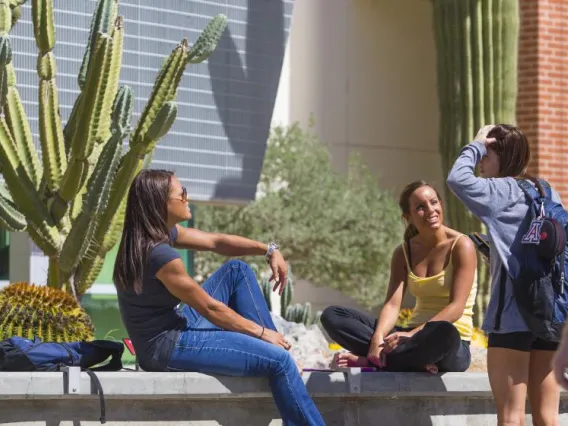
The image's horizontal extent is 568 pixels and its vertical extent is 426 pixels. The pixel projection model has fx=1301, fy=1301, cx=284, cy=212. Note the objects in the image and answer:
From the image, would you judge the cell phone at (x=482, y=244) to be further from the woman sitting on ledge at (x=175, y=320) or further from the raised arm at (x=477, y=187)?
the woman sitting on ledge at (x=175, y=320)

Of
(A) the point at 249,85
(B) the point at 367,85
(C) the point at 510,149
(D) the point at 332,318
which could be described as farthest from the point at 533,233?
(B) the point at 367,85

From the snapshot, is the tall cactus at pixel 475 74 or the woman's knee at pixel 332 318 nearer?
the woman's knee at pixel 332 318

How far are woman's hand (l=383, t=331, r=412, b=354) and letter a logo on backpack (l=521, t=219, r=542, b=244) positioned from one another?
90 cm

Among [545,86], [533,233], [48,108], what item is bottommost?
[533,233]

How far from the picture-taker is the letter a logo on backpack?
16.6 feet

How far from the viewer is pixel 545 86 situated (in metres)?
16.3

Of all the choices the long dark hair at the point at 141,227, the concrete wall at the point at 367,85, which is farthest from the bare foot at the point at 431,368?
the concrete wall at the point at 367,85

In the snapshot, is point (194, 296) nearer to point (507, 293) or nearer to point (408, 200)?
point (507, 293)

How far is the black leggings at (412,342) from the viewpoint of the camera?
566 centimetres

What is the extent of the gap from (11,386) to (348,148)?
16083mm

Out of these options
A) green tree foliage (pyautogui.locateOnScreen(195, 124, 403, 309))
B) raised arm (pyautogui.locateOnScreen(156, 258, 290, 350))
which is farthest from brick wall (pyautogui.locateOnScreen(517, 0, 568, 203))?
raised arm (pyautogui.locateOnScreen(156, 258, 290, 350))

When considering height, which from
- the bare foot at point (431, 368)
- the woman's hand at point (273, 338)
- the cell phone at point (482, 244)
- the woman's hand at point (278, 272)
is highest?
the cell phone at point (482, 244)

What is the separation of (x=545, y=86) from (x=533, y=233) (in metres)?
11.6

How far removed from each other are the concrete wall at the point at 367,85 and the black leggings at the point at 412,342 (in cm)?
1375
